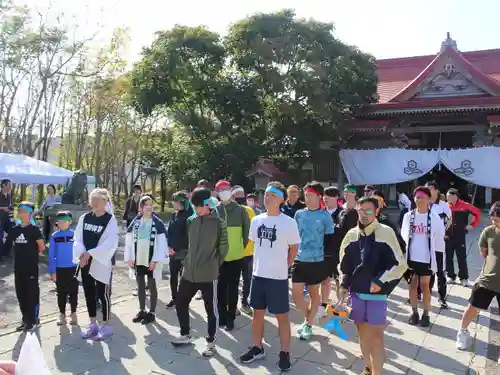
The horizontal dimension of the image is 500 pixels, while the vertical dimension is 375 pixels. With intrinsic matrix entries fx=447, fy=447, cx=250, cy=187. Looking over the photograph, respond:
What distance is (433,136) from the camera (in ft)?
57.9

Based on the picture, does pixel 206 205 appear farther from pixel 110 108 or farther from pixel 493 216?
pixel 110 108

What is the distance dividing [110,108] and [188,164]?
10.4 metres

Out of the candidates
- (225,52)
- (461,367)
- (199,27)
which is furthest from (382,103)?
(461,367)

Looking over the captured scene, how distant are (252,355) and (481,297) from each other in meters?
2.41

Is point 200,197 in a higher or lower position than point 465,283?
higher

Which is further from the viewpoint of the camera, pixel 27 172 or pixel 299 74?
pixel 299 74

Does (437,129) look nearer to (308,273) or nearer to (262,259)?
(308,273)

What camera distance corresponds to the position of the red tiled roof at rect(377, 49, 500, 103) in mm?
19400

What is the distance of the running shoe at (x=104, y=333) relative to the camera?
4941mm

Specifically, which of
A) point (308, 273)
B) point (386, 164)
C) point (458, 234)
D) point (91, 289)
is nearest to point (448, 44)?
point (386, 164)

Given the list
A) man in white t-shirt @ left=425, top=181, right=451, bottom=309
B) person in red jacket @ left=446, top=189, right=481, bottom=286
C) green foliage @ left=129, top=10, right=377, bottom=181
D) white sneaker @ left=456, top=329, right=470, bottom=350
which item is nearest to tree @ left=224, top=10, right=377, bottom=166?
green foliage @ left=129, top=10, right=377, bottom=181

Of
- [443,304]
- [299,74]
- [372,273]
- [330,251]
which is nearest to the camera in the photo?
[372,273]

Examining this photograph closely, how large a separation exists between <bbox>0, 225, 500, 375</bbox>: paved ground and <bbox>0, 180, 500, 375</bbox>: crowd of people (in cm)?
15

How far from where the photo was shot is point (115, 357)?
4.49m
